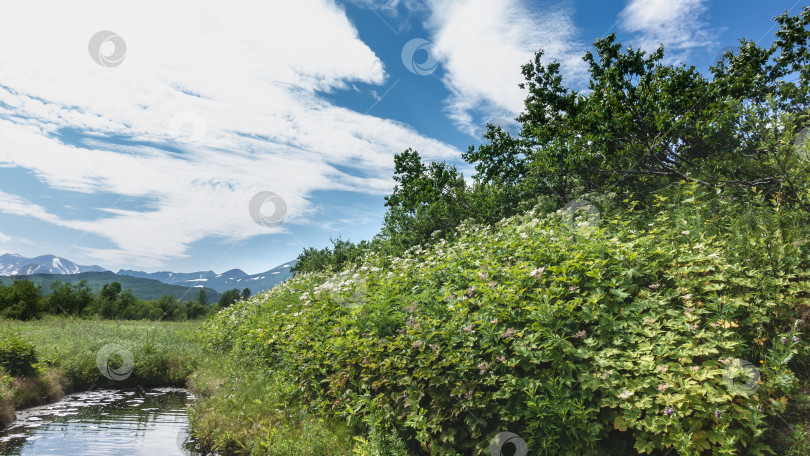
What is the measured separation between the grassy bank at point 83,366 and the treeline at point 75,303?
1106 centimetres

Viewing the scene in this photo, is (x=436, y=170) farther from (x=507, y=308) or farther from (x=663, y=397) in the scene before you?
(x=663, y=397)

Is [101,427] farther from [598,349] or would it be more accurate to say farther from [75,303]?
[75,303]

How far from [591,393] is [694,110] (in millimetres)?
10083

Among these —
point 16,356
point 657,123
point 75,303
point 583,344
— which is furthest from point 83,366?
point 75,303

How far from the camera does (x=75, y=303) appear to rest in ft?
132

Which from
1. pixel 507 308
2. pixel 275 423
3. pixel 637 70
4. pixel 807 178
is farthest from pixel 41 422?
pixel 637 70

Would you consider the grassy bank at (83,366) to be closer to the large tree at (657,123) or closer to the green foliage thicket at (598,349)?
the green foliage thicket at (598,349)

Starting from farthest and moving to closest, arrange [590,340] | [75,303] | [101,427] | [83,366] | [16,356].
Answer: [75,303], [83,366], [16,356], [101,427], [590,340]

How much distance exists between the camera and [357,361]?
600cm

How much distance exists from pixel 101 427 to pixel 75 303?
132 feet

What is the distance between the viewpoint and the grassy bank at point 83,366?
36.2ft

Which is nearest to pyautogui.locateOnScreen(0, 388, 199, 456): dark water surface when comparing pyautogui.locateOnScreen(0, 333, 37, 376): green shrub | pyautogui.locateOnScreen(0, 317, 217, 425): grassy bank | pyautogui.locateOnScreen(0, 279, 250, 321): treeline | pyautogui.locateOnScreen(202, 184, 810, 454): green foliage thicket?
pyautogui.locateOnScreen(0, 317, 217, 425): grassy bank

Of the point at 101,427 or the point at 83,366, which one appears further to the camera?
the point at 83,366

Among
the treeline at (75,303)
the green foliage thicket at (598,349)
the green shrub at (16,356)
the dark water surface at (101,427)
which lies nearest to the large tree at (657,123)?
the green foliage thicket at (598,349)
